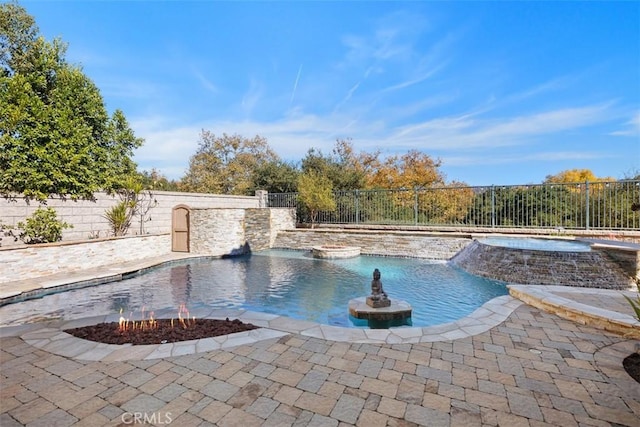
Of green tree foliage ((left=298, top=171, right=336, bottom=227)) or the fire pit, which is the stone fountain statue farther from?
green tree foliage ((left=298, top=171, right=336, bottom=227))

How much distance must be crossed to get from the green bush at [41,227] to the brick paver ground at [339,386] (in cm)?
563

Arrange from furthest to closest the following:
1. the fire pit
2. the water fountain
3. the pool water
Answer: the fire pit → the pool water → the water fountain

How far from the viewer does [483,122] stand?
1509 centimetres

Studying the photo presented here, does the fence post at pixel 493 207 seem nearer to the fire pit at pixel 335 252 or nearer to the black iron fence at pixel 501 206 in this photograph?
the black iron fence at pixel 501 206

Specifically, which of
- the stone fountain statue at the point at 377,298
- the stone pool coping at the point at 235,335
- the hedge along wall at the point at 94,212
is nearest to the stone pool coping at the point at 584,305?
the stone pool coping at the point at 235,335

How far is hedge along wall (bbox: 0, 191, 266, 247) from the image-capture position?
7613 mm

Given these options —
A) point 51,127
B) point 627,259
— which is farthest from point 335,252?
point 51,127

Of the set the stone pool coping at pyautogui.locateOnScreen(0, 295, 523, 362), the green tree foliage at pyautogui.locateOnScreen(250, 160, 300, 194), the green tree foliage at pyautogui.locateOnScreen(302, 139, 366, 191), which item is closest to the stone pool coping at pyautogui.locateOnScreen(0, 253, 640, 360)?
the stone pool coping at pyautogui.locateOnScreen(0, 295, 523, 362)

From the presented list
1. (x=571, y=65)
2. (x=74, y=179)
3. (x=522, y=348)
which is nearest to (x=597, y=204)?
(x=571, y=65)

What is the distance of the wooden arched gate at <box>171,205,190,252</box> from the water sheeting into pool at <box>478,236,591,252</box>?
10.1 meters

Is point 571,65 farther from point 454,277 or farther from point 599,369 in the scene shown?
point 599,369

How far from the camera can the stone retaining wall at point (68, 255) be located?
651 centimetres

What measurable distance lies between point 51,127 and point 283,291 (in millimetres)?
8379

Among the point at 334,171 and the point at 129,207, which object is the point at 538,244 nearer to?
the point at 334,171
